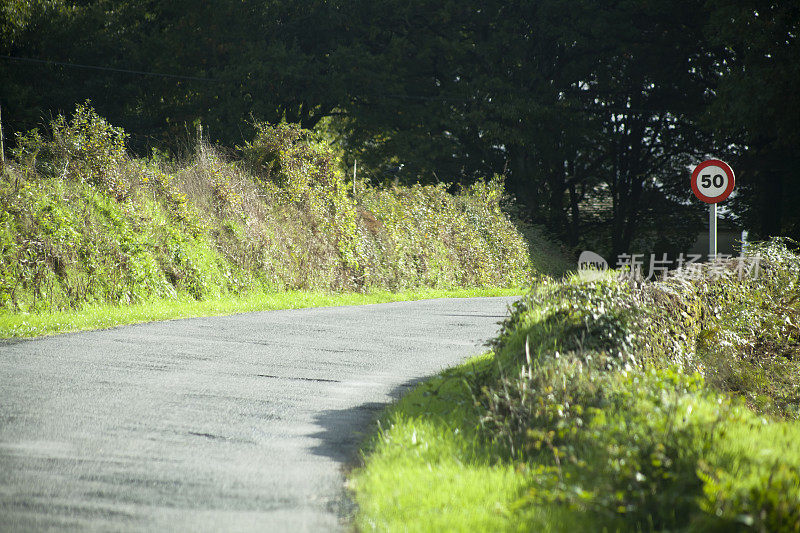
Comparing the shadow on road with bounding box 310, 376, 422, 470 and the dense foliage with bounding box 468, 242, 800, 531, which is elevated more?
the dense foliage with bounding box 468, 242, 800, 531

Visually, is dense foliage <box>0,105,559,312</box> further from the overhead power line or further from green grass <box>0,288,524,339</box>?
the overhead power line

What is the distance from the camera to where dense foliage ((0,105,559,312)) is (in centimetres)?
1447

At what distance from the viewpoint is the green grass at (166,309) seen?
38.9 feet

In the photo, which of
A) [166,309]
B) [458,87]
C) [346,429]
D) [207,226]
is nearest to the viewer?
[346,429]

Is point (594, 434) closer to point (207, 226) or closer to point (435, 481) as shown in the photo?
point (435, 481)

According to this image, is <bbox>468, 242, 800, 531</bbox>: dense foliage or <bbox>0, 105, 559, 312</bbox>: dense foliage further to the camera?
<bbox>0, 105, 559, 312</bbox>: dense foliage

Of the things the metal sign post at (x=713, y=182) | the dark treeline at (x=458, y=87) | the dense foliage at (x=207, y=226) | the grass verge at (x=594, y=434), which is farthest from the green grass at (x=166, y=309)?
the dark treeline at (x=458, y=87)

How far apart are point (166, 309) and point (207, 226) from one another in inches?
176

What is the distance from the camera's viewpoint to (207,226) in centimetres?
1889

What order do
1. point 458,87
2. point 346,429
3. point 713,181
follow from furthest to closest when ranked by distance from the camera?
point 458,87 → point 713,181 → point 346,429

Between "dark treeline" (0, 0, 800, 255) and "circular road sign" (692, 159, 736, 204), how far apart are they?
2319 centimetres

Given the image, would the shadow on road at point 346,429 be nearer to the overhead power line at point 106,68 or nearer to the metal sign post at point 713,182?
the metal sign post at point 713,182

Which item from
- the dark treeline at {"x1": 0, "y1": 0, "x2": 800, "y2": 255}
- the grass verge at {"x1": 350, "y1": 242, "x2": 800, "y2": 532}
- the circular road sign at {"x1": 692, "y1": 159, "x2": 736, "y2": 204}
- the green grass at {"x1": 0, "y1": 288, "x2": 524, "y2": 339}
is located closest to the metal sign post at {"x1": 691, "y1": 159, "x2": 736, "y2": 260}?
the circular road sign at {"x1": 692, "y1": 159, "x2": 736, "y2": 204}

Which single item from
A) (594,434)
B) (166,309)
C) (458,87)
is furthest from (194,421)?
(458,87)
